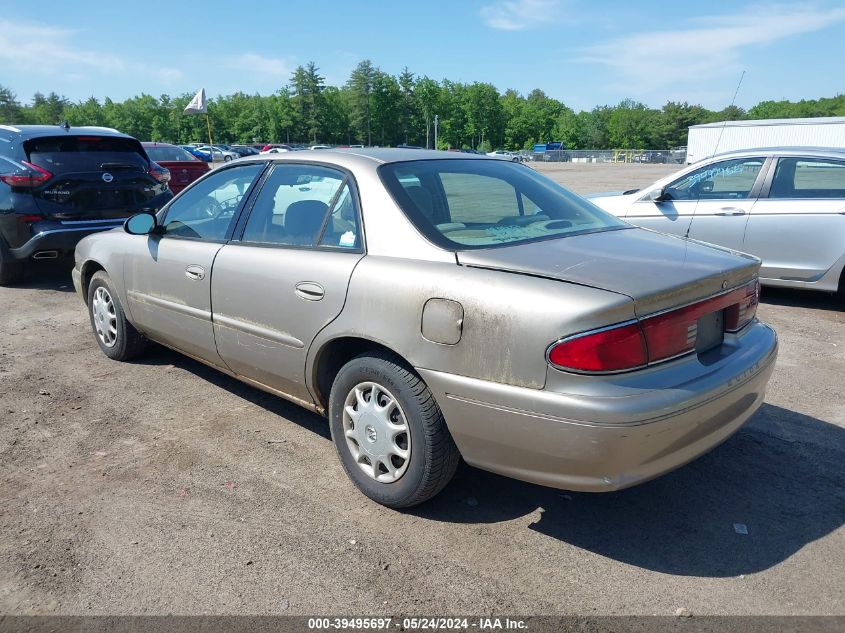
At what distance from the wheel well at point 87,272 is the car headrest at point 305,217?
2.41 metres

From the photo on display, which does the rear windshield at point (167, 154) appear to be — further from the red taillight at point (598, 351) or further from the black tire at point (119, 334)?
the red taillight at point (598, 351)

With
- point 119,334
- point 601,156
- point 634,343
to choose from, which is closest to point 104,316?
point 119,334

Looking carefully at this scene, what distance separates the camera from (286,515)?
3.15 meters

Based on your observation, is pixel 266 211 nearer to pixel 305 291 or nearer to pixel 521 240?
pixel 305 291

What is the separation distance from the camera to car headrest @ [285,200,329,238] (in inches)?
140

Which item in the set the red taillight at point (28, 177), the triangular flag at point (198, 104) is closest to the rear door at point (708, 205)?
the red taillight at point (28, 177)

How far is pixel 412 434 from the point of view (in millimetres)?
2938

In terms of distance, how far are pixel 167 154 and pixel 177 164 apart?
109cm

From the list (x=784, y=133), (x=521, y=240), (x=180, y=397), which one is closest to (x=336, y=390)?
(x=521, y=240)

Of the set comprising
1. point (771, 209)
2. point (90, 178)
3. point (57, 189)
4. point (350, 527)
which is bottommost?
point (350, 527)

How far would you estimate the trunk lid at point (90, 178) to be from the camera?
7.70 meters

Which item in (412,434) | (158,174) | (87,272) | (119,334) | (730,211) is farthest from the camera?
(158,174)

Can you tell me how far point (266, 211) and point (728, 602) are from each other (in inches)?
117

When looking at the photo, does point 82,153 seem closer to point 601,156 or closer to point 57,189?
point 57,189
